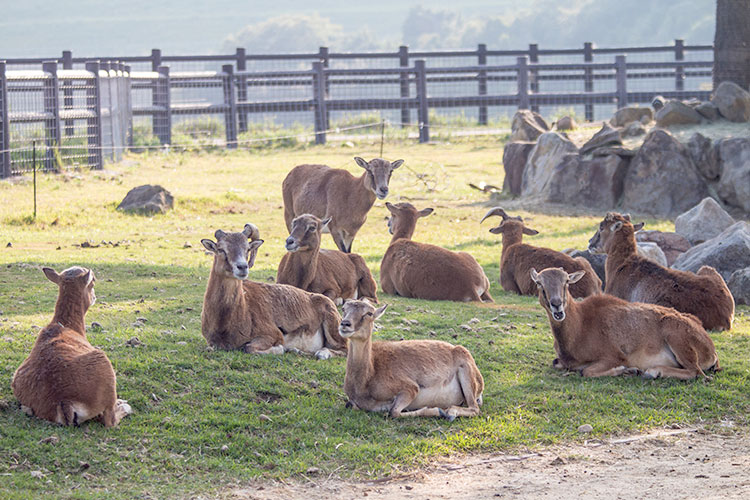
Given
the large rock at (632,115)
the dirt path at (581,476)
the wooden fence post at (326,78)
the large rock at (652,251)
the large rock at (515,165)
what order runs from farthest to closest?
the wooden fence post at (326,78) → the large rock at (632,115) → the large rock at (515,165) → the large rock at (652,251) → the dirt path at (581,476)

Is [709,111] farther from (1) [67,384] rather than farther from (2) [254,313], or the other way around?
(1) [67,384]

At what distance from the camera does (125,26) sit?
17400 centimetres

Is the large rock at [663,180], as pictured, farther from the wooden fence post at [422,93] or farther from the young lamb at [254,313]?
the wooden fence post at [422,93]

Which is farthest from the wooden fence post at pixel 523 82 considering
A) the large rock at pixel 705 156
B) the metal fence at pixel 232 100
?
the large rock at pixel 705 156

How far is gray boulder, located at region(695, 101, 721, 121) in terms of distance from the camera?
21.0m

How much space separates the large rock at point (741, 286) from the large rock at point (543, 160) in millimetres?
8659

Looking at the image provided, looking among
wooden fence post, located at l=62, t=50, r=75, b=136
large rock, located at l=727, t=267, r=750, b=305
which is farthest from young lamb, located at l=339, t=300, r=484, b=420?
wooden fence post, located at l=62, t=50, r=75, b=136

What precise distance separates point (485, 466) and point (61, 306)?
3315 mm

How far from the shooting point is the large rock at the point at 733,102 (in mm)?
20594

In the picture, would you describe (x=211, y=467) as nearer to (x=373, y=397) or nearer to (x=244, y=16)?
(x=373, y=397)

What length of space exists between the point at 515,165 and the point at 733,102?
177 inches

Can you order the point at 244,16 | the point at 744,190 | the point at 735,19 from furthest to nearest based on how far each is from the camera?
the point at 244,16, the point at 735,19, the point at 744,190

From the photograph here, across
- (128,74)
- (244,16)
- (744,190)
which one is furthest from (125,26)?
(744,190)

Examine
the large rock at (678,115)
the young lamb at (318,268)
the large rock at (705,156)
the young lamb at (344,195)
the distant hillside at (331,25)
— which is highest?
the distant hillside at (331,25)
